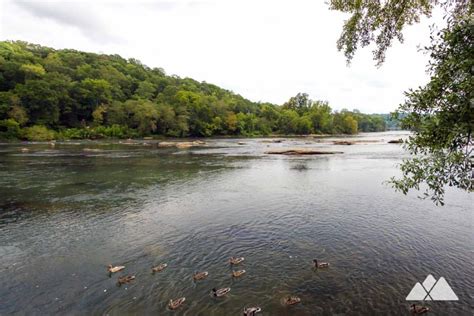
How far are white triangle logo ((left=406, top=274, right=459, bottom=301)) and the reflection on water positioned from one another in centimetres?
25

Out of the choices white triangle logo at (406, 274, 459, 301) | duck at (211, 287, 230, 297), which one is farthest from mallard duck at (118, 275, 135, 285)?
white triangle logo at (406, 274, 459, 301)

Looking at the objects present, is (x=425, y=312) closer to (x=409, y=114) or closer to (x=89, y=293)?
(x=409, y=114)

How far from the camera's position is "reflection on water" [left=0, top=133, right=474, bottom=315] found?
30.1 feet

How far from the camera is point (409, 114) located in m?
8.92

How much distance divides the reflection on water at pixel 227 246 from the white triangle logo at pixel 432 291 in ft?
0.81

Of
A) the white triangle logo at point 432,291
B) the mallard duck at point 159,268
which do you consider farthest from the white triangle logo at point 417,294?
the mallard duck at point 159,268

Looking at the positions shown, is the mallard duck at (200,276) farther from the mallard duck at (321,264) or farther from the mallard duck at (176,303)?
the mallard duck at (321,264)

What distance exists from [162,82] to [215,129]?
5869cm

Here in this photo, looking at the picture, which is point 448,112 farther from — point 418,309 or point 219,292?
point 219,292

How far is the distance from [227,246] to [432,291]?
774cm

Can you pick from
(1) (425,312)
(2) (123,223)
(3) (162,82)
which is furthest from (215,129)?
(1) (425,312)

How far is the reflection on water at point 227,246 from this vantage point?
30.1 ft

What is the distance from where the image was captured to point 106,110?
117062 mm

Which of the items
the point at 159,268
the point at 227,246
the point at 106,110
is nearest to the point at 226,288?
the point at 159,268
